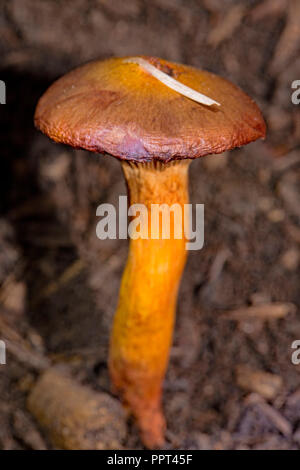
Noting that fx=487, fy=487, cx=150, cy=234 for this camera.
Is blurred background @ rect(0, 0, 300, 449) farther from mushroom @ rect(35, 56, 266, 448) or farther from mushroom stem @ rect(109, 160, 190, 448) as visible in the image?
mushroom @ rect(35, 56, 266, 448)

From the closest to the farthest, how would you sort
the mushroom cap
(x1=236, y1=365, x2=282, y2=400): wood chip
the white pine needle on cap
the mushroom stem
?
the mushroom cap
the white pine needle on cap
the mushroom stem
(x1=236, y1=365, x2=282, y2=400): wood chip

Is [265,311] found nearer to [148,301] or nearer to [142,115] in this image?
[148,301]

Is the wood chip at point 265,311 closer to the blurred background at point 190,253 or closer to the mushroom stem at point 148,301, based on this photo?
the blurred background at point 190,253

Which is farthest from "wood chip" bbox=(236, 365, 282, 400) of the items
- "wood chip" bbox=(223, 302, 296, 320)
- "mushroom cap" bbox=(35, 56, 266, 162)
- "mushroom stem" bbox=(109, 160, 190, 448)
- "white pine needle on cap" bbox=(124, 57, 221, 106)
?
"white pine needle on cap" bbox=(124, 57, 221, 106)

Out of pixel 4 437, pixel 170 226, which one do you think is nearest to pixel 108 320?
pixel 4 437

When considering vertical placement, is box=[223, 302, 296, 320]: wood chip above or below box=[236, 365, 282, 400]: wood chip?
above
